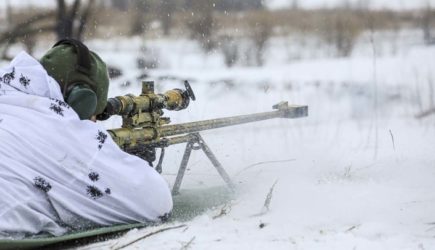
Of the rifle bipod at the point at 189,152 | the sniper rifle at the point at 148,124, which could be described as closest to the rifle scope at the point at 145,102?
the sniper rifle at the point at 148,124

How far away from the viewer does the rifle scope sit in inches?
135

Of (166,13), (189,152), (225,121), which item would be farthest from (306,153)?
(166,13)

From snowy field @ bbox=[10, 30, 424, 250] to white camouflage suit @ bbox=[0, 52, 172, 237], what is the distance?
0.69ft

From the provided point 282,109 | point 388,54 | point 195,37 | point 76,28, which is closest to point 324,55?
point 388,54

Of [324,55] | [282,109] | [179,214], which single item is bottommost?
[179,214]

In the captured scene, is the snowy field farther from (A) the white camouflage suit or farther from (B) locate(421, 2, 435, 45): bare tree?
(B) locate(421, 2, 435, 45): bare tree

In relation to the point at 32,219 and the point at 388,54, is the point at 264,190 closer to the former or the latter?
the point at 32,219

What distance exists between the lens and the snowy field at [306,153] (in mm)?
2803

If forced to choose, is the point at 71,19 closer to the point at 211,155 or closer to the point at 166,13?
the point at 166,13

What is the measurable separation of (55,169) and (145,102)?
0.89 metres

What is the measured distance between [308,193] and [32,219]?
1761 mm

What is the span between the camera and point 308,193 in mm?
3793

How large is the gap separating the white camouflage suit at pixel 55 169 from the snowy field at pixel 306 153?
0.21 meters

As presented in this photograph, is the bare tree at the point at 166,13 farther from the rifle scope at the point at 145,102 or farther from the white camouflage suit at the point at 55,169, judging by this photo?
the white camouflage suit at the point at 55,169
